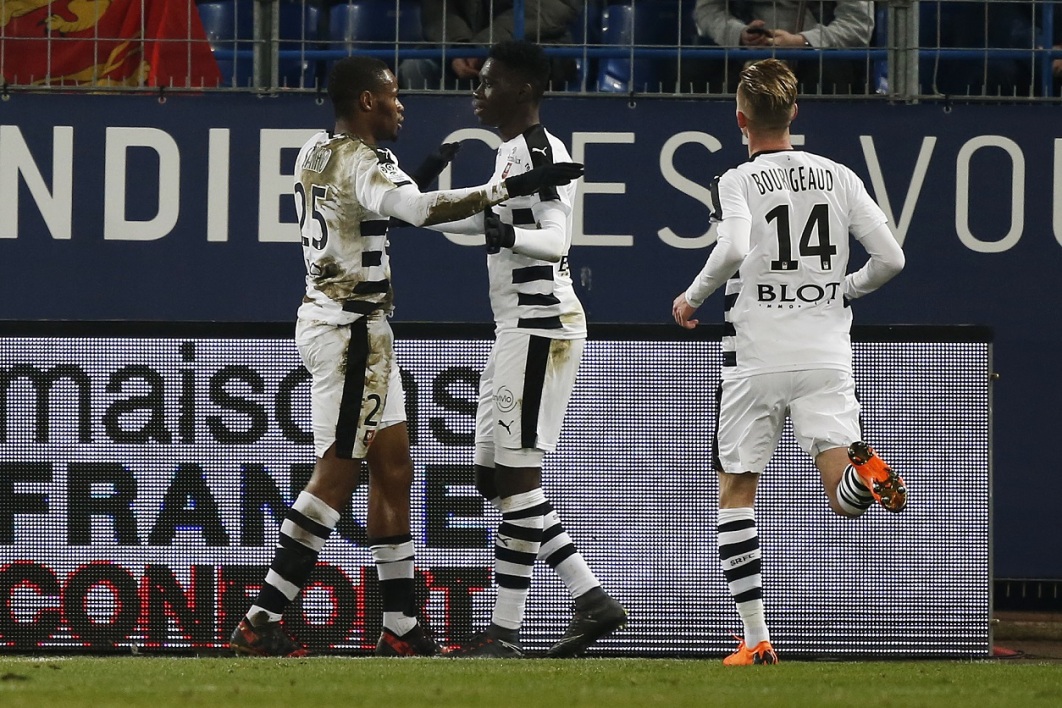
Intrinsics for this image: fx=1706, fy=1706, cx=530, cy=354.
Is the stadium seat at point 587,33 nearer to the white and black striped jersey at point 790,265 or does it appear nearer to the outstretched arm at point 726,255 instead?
the white and black striped jersey at point 790,265

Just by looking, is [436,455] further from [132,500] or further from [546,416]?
[132,500]

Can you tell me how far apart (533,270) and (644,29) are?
9.47 feet

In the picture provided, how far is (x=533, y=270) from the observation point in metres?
5.73

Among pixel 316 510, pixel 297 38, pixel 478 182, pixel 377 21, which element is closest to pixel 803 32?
pixel 478 182

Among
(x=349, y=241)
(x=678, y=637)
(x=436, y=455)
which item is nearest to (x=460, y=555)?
(x=436, y=455)

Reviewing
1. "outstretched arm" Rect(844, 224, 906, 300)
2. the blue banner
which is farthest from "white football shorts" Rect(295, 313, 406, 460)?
the blue banner

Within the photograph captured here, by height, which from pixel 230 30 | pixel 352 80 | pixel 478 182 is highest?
pixel 230 30

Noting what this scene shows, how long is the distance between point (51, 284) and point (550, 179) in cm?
340

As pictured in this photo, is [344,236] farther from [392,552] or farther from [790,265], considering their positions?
[790,265]

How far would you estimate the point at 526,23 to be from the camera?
26.7ft

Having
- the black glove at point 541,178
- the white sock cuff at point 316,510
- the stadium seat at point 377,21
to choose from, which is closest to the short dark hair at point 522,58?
the black glove at point 541,178

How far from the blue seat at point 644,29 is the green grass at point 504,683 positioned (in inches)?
138

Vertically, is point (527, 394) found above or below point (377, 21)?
below

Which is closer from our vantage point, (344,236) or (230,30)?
(344,236)
